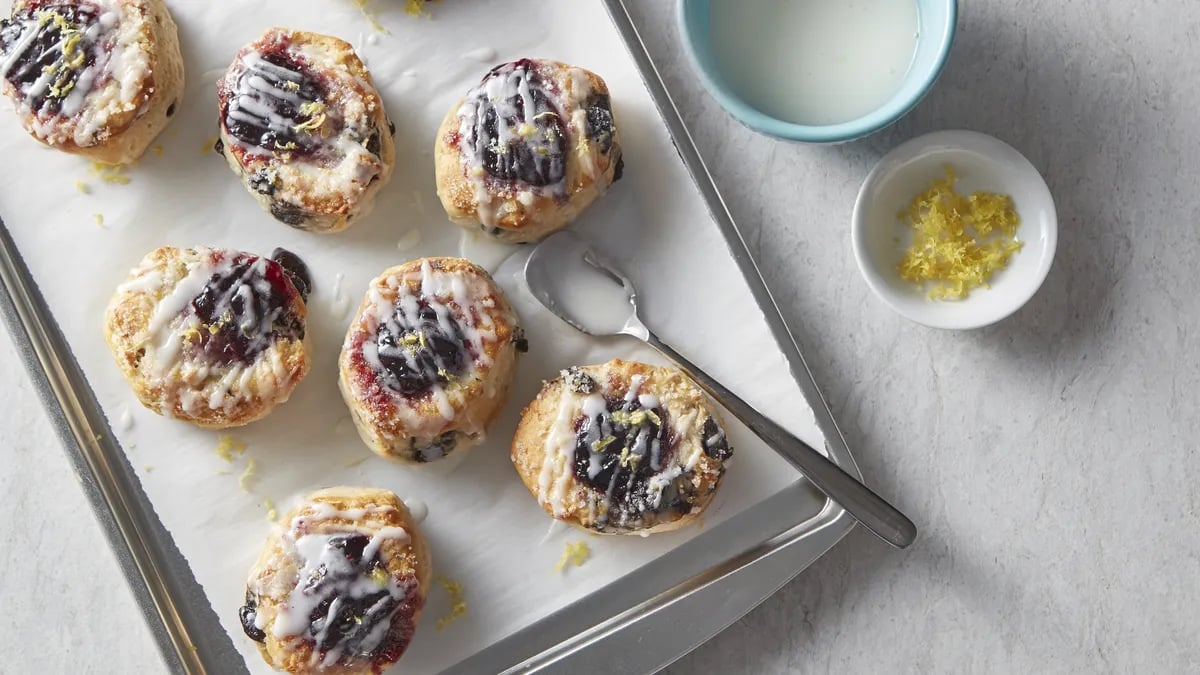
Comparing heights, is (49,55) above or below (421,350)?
above

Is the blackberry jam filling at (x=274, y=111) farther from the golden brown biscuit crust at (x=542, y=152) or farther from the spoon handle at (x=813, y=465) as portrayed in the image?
the spoon handle at (x=813, y=465)

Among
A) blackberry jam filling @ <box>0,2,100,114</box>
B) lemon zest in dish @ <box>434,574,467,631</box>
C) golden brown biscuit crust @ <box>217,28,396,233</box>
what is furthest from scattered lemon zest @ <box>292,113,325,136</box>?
lemon zest in dish @ <box>434,574,467,631</box>

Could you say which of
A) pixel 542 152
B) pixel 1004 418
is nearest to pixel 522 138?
pixel 542 152

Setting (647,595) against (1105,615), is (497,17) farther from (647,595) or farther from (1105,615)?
(1105,615)

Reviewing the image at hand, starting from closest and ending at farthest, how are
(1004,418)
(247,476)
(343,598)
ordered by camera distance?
(343,598) < (247,476) < (1004,418)

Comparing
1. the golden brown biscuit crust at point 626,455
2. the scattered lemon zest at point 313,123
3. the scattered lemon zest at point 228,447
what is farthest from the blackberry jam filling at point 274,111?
the golden brown biscuit crust at point 626,455

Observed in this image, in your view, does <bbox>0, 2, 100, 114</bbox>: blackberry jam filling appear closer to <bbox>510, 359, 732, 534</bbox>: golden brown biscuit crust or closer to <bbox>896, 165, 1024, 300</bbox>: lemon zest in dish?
<bbox>510, 359, 732, 534</bbox>: golden brown biscuit crust

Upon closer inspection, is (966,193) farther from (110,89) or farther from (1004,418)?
(110,89)

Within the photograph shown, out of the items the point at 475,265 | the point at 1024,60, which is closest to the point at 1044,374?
the point at 1024,60
